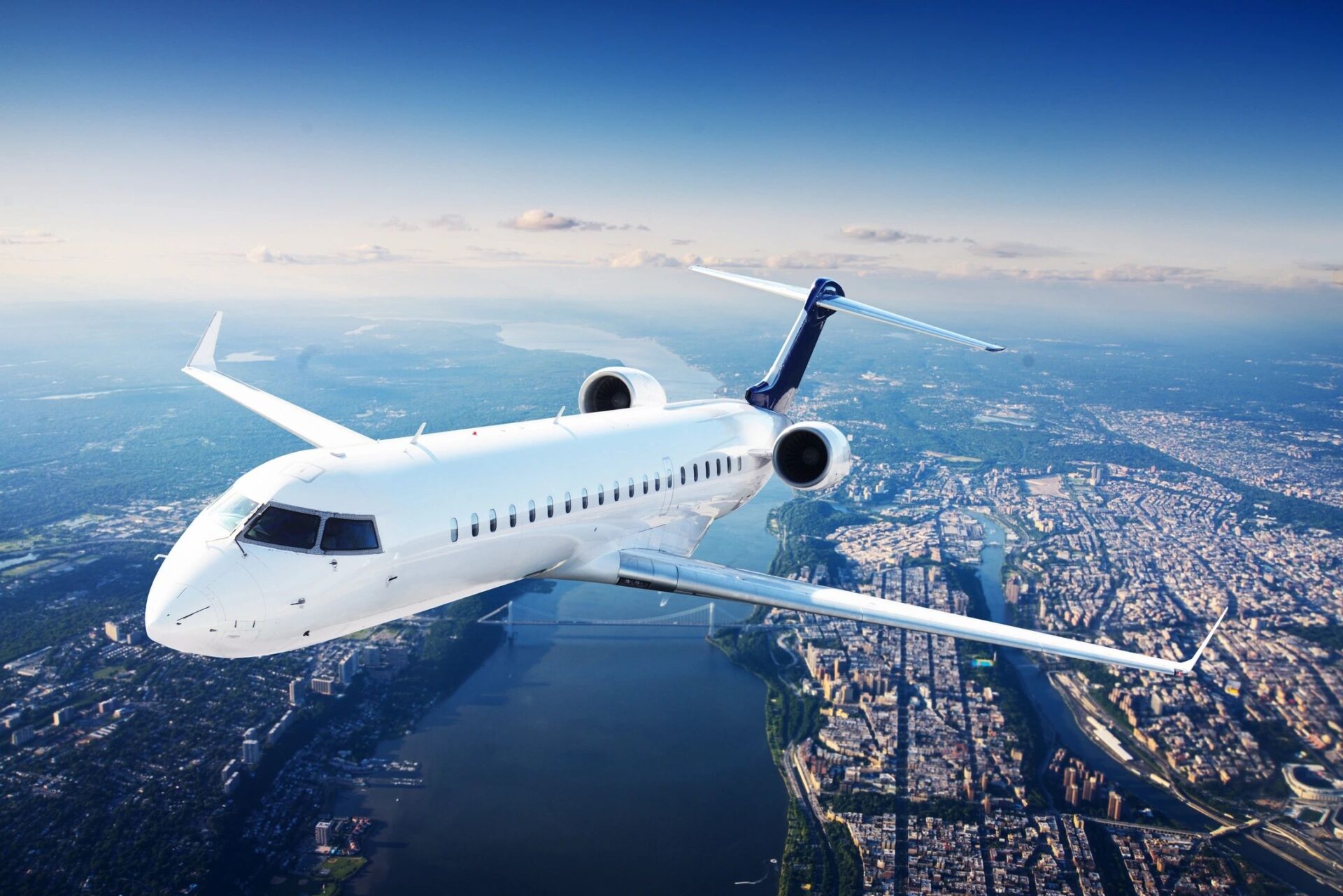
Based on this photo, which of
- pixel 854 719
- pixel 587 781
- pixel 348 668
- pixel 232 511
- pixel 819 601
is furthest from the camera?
pixel 348 668

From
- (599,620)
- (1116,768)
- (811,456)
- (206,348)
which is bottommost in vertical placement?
(599,620)

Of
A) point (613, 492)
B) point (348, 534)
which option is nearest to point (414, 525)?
point (348, 534)

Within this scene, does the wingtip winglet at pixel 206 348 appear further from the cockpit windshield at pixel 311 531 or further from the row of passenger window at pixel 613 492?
the row of passenger window at pixel 613 492

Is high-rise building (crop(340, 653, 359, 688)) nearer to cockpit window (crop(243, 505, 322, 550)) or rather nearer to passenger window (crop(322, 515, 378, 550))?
passenger window (crop(322, 515, 378, 550))

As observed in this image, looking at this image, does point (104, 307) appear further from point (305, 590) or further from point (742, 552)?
point (305, 590)

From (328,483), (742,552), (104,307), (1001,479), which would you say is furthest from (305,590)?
(104,307)

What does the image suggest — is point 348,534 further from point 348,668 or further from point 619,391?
point 348,668

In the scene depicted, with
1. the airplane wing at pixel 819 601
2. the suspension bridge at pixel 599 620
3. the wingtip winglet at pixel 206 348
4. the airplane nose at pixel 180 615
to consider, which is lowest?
the suspension bridge at pixel 599 620

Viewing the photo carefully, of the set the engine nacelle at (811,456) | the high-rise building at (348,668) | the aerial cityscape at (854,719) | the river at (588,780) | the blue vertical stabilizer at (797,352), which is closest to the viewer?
the engine nacelle at (811,456)

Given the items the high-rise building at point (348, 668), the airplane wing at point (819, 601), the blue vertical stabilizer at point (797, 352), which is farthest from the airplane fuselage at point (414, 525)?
the high-rise building at point (348, 668)
